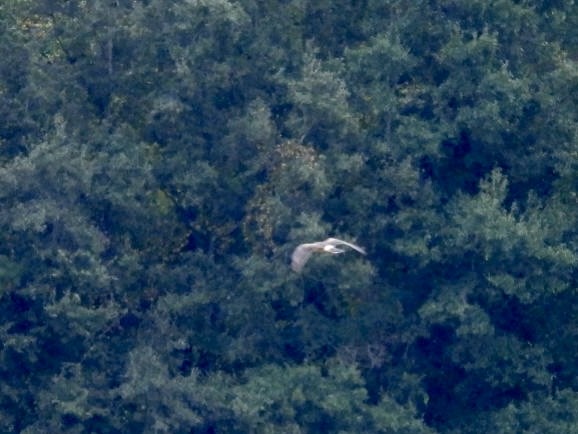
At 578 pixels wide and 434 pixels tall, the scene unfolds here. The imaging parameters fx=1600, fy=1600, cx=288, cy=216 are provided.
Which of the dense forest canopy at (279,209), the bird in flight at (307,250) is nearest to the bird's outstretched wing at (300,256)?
the bird in flight at (307,250)

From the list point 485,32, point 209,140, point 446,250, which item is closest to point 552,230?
point 446,250

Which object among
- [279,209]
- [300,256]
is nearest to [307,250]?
[300,256]

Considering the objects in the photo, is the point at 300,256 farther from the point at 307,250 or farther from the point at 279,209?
the point at 279,209

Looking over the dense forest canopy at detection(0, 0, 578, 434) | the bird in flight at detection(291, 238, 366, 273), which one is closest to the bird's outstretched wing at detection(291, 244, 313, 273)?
the bird in flight at detection(291, 238, 366, 273)

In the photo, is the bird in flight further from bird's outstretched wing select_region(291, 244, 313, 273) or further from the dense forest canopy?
the dense forest canopy

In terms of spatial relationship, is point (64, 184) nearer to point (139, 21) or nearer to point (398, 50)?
point (139, 21)

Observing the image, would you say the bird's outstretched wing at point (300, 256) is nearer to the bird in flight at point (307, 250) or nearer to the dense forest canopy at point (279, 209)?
the bird in flight at point (307, 250)
